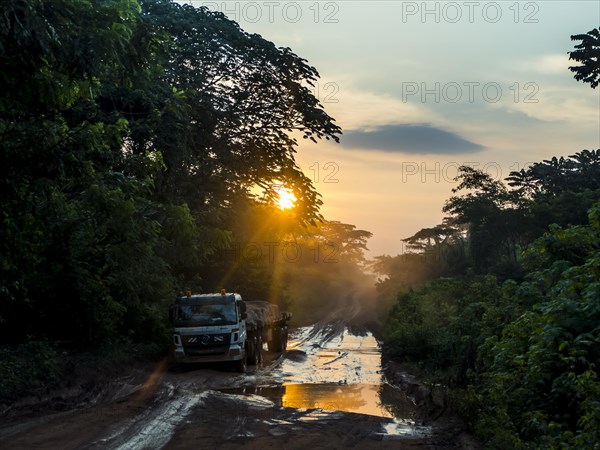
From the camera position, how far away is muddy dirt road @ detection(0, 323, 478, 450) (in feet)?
35.9

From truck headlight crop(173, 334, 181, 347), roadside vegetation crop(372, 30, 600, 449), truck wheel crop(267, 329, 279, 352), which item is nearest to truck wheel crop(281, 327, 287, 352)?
truck wheel crop(267, 329, 279, 352)

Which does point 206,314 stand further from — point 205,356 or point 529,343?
point 529,343

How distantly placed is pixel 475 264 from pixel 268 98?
89.2 ft

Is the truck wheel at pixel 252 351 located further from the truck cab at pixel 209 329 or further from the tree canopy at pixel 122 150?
the tree canopy at pixel 122 150

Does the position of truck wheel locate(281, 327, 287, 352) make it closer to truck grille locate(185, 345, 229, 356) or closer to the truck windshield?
the truck windshield

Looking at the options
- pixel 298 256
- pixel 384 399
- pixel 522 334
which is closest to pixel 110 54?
pixel 522 334

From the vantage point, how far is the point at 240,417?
13.1 m

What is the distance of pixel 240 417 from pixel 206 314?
30.0 feet

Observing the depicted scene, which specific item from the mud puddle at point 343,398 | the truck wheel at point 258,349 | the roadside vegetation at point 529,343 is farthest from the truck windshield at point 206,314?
the roadside vegetation at point 529,343

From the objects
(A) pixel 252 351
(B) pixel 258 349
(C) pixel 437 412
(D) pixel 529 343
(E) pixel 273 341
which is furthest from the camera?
(E) pixel 273 341

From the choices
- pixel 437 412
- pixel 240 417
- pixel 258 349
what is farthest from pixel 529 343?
pixel 258 349

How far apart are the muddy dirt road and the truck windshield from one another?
1457mm

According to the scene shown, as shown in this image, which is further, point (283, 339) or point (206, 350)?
point (283, 339)

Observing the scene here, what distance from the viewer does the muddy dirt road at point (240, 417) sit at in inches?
430
